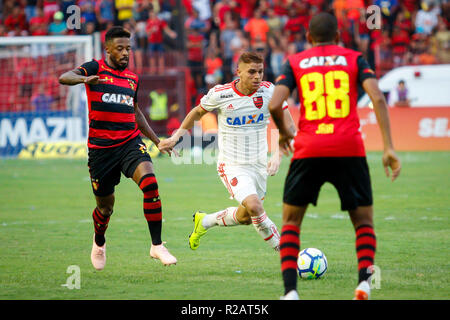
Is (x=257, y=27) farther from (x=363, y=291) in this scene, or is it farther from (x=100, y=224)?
(x=363, y=291)

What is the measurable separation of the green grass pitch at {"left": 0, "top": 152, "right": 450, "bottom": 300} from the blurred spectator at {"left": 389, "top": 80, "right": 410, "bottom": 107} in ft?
20.3

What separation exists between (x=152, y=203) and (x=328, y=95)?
2.63m

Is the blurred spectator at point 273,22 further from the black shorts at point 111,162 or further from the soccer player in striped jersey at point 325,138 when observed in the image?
the soccer player in striped jersey at point 325,138

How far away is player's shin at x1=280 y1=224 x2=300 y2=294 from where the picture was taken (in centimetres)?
575

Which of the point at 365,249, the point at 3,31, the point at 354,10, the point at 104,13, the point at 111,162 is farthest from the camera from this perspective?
the point at 3,31

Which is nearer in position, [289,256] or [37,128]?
[289,256]

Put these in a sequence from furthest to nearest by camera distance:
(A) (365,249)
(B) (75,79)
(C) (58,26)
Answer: (C) (58,26) < (B) (75,79) < (A) (365,249)

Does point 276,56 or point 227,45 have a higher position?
point 227,45

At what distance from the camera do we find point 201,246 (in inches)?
362

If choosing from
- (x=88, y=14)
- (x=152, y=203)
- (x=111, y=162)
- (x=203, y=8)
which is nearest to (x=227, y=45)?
(x=203, y=8)

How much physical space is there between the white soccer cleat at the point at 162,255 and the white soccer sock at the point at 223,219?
3.12 feet

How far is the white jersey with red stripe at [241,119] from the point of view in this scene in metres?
8.21

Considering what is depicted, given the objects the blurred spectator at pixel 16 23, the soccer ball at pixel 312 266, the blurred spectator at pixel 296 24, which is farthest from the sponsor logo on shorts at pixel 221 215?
the blurred spectator at pixel 16 23

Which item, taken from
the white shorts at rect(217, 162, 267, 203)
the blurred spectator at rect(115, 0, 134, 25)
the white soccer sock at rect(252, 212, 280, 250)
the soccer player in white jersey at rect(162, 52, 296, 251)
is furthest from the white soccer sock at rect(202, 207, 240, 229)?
the blurred spectator at rect(115, 0, 134, 25)
